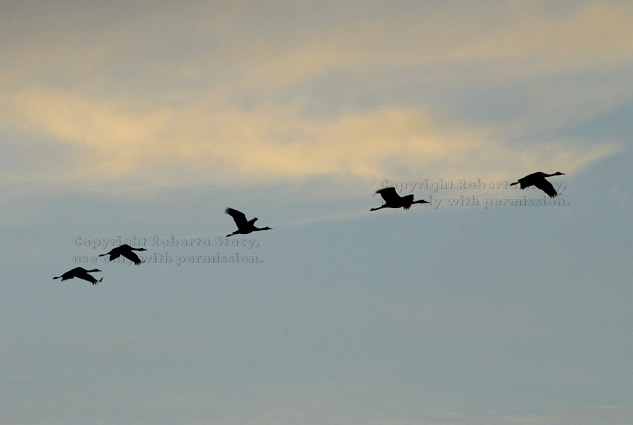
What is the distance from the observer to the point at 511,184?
61344 millimetres

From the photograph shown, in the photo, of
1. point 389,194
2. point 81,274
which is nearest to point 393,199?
point 389,194

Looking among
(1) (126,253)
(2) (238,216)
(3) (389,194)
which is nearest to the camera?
(3) (389,194)

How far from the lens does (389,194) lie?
206ft

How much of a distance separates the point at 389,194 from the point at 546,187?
682cm

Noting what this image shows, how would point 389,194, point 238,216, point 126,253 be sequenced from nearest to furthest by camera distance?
point 389,194, point 238,216, point 126,253

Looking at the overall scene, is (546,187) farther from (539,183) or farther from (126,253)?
(126,253)

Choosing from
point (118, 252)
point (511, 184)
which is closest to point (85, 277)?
point (118, 252)

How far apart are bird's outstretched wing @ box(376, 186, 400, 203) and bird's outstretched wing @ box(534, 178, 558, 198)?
6.14 m

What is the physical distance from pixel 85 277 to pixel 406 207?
17.7 meters

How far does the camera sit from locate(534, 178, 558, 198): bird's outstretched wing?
206ft

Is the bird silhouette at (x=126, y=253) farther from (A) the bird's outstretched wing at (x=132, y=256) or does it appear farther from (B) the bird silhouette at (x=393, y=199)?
(B) the bird silhouette at (x=393, y=199)

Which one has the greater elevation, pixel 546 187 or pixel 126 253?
pixel 546 187

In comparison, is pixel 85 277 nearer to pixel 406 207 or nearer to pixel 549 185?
pixel 406 207

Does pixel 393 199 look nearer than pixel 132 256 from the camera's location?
Yes
